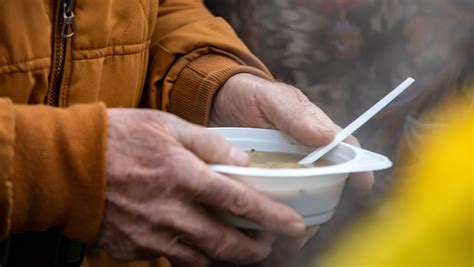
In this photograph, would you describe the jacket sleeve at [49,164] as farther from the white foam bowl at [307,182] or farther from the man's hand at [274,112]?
the man's hand at [274,112]

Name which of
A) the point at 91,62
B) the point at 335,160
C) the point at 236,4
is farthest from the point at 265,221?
the point at 236,4

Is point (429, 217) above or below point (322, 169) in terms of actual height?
below

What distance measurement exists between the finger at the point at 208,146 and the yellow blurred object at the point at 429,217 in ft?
1.85

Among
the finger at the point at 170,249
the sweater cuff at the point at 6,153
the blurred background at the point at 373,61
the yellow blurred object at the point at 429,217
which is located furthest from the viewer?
the blurred background at the point at 373,61

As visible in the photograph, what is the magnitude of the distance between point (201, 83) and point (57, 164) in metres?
0.53

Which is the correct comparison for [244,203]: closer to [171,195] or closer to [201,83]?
[171,195]

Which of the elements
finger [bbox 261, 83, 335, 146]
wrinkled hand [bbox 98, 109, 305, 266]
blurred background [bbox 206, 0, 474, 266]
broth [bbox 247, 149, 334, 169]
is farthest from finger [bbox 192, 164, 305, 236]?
blurred background [bbox 206, 0, 474, 266]

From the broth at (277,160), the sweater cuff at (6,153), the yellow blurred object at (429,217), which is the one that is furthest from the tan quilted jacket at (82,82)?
the yellow blurred object at (429,217)

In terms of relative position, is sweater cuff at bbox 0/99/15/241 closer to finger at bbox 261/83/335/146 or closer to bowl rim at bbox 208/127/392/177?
bowl rim at bbox 208/127/392/177

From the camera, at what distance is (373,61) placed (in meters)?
1.66

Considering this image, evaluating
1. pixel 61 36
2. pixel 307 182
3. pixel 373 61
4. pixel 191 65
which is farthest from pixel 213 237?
pixel 373 61

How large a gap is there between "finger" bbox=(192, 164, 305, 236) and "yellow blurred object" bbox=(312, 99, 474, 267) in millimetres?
512

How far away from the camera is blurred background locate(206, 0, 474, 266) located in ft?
5.23

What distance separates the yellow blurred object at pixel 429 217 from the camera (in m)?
A: 1.30
